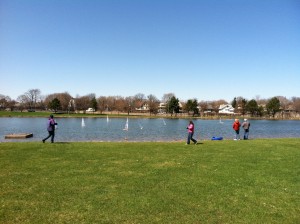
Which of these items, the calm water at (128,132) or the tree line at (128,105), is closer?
the calm water at (128,132)

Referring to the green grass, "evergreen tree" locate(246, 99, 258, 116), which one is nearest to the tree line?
"evergreen tree" locate(246, 99, 258, 116)

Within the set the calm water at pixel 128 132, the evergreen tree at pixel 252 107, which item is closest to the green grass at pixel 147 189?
the calm water at pixel 128 132

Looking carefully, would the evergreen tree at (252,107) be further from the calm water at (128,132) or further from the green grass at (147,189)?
the green grass at (147,189)

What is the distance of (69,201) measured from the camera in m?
9.22

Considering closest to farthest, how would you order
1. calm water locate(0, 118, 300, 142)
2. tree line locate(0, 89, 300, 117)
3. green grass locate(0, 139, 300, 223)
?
green grass locate(0, 139, 300, 223) < calm water locate(0, 118, 300, 142) < tree line locate(0, 89, 300, 117)

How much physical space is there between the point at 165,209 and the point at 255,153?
12.2 metres

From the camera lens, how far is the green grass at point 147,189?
832cm

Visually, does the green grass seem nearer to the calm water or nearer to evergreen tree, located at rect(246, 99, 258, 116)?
the calm water

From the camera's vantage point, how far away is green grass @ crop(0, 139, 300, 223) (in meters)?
8.32

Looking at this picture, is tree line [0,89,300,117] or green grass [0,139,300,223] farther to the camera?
tree line [0,89,300,117]

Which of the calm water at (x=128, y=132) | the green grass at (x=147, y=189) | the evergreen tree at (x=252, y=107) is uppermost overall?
the evergreen tree at (x=252, y=107)

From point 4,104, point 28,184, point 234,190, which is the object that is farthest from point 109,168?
point 4,104

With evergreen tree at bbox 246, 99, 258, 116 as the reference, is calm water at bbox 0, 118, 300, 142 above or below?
below

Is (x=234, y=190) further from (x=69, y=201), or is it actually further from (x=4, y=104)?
(x=4, y=104)
